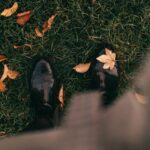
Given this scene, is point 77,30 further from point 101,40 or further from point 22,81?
point 22,81

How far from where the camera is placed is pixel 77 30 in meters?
2.98

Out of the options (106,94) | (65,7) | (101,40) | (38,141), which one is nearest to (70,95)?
(106,94)

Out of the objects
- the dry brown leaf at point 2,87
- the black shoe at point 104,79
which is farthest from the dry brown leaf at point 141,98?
the dry brown leaf at point 2,87

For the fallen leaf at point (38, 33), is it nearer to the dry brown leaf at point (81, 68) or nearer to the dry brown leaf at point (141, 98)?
the dry brown leaf at point (81, 68)

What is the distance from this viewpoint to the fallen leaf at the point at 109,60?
2.91m

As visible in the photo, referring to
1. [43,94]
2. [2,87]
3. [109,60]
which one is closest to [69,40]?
[109,60]

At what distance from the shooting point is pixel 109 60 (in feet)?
9.66

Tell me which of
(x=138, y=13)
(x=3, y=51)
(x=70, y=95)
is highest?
(x=138, y=13)

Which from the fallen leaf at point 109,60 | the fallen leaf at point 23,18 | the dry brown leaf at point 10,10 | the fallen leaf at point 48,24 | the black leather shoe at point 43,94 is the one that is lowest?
the black leather shoe at point 43,94

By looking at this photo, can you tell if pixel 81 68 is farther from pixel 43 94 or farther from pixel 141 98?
pixel 141 98

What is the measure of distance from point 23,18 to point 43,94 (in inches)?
22.8

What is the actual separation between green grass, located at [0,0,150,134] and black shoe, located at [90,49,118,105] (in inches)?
2.5

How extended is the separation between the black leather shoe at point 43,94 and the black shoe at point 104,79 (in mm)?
308

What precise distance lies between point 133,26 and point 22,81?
0.90 meters
